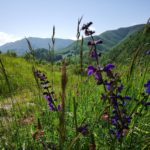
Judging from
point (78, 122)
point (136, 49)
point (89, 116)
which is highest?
point (136, 49)

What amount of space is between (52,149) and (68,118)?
182cm

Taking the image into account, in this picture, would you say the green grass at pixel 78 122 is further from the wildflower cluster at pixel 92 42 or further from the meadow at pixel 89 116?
the wildflower cluster at pixel 92 42

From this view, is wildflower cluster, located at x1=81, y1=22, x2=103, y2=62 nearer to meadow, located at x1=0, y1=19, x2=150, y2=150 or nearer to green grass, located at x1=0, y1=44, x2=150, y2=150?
meadow, located at x1=0, y1=19, x2=150, y2=150

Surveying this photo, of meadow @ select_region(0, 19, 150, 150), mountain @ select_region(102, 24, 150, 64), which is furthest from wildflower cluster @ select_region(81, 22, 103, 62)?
mountain @ select_region(102, 24, 150, 64)

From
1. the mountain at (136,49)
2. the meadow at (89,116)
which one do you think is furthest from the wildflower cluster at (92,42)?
the mountain at (136,49)

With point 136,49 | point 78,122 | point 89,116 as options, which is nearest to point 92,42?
point 136,49

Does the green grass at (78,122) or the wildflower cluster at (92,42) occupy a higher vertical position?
the wildflower cluster at (92,42)

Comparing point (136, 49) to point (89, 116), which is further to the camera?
point (89, 116)

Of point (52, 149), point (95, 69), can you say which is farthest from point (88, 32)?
point (52, 149)

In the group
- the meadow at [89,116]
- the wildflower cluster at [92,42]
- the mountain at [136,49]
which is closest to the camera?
the meadow at [89,116]

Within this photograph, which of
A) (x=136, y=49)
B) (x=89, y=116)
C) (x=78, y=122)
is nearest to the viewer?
(x=136, y=49)

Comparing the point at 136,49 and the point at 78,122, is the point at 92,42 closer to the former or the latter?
the point at 136,49

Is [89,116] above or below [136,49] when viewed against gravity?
below

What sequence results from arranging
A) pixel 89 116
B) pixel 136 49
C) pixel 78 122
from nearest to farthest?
1. pixel 136 49
2. pixel 89 116
3. pixel 78 122
